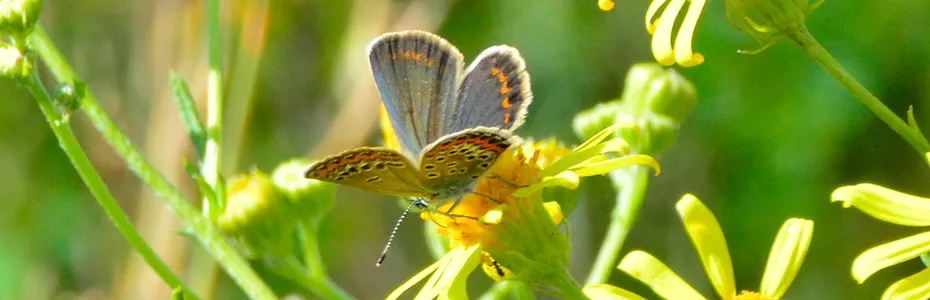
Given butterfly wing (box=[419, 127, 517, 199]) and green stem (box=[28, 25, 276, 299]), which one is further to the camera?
green stem (box=[28, 25, 276, 299])

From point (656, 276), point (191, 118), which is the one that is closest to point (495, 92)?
point (656, 276)

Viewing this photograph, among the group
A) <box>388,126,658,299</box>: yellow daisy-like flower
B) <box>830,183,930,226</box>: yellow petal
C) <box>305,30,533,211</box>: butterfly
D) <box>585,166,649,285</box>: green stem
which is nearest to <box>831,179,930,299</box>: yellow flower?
<box>830,183,930,226</box>: yellow petal

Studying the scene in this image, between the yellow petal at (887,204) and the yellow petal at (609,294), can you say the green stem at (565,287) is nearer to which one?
the yellow petal at (609,294)

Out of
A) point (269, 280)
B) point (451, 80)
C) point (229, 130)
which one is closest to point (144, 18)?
point (229, 130)

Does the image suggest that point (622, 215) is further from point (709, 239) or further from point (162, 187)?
point (162, 187)

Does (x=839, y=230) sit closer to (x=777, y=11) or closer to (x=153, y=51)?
(x=777, y=11)

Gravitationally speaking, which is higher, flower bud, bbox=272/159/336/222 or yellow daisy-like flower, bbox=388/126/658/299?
flower bud, bbox=272/159/336/222

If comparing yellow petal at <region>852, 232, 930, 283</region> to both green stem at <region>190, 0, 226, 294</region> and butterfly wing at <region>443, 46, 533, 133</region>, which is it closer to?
butterfly wing at <region>443, 46, 533, 133</region>
